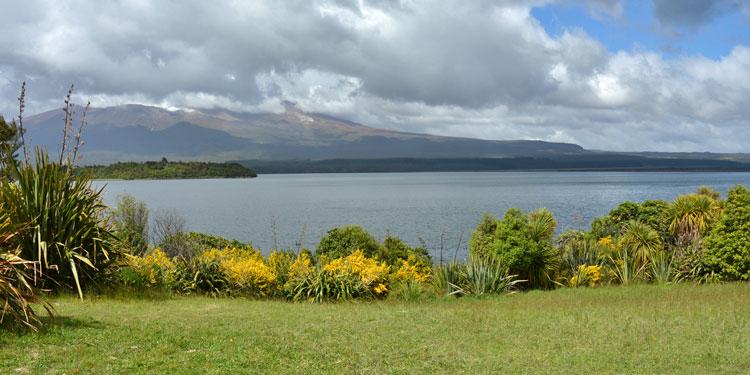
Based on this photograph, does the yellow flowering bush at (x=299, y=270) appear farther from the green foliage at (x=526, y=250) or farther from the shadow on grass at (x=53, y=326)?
the shadow on grass at (x=53, y=326)

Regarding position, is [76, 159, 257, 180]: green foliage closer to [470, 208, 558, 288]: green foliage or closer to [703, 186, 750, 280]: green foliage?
[470, 208, 558, 288]: green foliage

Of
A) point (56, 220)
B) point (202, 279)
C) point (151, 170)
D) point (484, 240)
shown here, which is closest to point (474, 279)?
point (484, 240)

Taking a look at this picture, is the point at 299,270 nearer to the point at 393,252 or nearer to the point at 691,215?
the point at 393,252

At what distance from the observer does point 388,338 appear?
425 inches

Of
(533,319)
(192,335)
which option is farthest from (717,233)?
(192,335)

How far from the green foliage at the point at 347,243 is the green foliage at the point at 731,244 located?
10.3 metres

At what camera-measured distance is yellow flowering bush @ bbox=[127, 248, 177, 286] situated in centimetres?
1601

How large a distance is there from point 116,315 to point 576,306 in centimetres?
911

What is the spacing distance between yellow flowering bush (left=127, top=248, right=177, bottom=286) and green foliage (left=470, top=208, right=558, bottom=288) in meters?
8.34

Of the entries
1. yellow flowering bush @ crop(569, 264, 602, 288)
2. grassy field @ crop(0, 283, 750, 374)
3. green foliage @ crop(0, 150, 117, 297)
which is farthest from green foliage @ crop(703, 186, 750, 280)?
green foliage @ crop(0, 150, 117, 297)

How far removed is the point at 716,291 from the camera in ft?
54.4

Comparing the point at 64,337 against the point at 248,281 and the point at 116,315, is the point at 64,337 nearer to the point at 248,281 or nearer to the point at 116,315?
the point at 116,315

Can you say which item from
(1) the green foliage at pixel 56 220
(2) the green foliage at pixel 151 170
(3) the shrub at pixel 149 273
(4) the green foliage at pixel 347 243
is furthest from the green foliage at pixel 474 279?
(2) the green foliage at pixel 151 170

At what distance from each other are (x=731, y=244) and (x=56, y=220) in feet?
58.0
